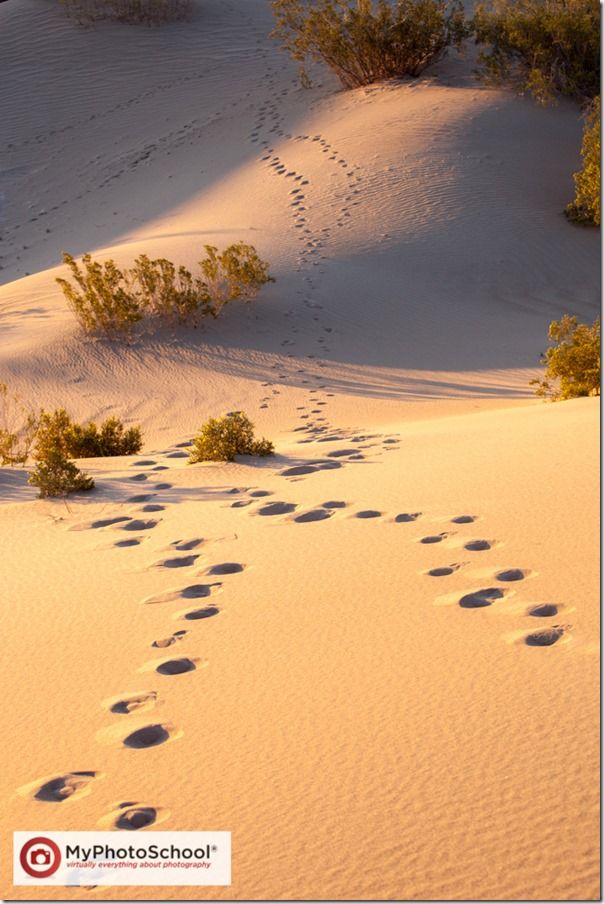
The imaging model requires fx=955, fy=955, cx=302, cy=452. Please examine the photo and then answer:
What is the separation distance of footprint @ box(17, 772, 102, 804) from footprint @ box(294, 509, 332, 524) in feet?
7.07

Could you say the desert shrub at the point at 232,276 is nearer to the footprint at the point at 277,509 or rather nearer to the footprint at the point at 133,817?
the footprint at the point at 277,509

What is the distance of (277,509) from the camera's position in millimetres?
4637

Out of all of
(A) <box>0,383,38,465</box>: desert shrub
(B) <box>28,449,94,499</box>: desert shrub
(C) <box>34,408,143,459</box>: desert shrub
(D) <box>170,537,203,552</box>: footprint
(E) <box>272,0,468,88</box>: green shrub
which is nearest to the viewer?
(D) <box>170,537,203,552</box>: footprint

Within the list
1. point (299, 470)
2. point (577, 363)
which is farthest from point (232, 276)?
point (299, 470)

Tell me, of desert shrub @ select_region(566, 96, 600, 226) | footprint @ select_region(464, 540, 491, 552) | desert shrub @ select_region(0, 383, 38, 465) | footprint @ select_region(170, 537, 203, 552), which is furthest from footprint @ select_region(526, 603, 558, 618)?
desert shrub @ select_region(566, 96, 600, 226)

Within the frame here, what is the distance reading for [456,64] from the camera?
22203mm

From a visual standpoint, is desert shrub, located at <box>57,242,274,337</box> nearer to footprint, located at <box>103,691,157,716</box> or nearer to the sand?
the sand

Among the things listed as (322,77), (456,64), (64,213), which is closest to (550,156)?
(456,64)

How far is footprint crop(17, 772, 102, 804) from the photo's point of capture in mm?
2230

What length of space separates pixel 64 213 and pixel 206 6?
13374mm

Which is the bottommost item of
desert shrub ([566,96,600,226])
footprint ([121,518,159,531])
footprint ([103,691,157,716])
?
footprint ([121,518,159,531])

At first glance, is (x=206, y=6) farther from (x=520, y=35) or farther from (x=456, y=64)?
(x=520, y=35)

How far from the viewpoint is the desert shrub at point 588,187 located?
14.5 m

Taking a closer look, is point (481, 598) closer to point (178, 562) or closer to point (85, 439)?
point (178, 562)
